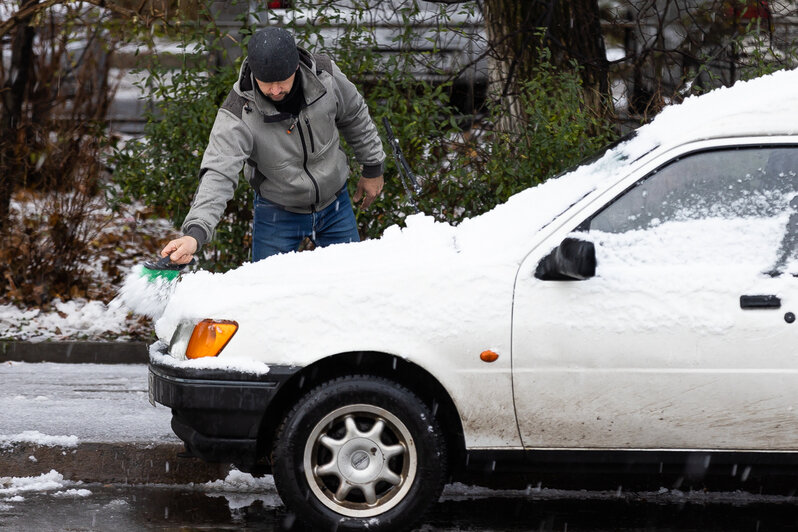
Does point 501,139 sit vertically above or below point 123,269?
above

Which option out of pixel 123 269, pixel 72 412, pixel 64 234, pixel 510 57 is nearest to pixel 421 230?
pixel 72 412

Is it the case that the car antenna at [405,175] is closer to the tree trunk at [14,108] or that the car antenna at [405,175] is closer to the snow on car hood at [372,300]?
the snow on car hood at [372,300]

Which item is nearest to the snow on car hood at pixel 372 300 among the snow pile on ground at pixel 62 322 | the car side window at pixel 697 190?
the car side window at pixel 697 190

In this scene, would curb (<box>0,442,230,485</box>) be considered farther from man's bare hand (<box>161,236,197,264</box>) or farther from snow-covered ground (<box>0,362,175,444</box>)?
man's bare hand (<box>161,236,197,264</box>)

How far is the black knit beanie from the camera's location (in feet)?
16.5

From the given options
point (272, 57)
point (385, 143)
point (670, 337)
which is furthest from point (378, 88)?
point (670, 337)

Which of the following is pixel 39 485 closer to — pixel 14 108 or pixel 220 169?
pixel 220 169

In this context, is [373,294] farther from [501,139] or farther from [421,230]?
[501,139]

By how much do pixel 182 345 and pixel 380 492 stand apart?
3.20 ft

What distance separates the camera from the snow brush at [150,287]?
4.73 meters

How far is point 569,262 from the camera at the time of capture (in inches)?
163

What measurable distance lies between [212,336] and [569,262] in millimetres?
1389

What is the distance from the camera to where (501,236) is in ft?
14.7

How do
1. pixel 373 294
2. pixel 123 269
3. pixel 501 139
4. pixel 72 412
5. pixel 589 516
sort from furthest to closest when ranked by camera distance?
pixel 123 269 → pixel 501 139 → pixel 72 412 → pixel 589 516 → pixel 373 294
